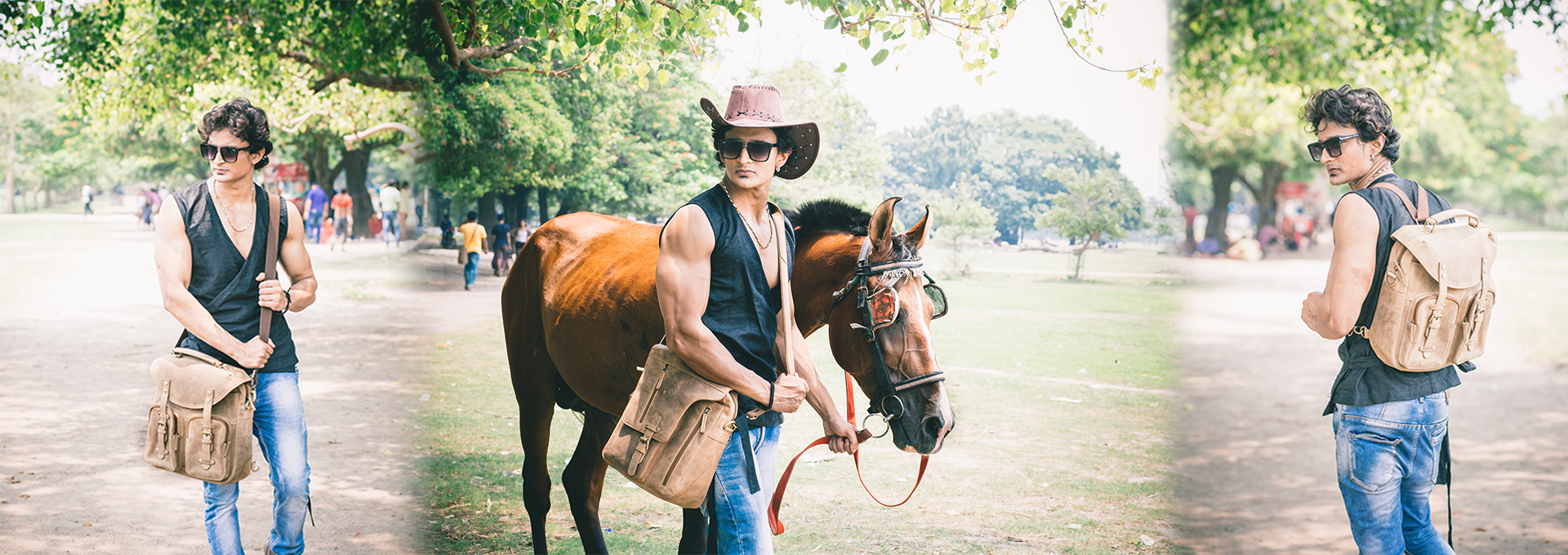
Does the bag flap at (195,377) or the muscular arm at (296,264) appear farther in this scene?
the muscular arm at (296,264)

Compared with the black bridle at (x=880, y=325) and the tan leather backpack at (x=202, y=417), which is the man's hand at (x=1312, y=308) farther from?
the tan leather backpack at (x=202, y=417)

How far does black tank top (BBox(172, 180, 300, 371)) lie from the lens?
3000 millimetres

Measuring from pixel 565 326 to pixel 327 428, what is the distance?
342 cm

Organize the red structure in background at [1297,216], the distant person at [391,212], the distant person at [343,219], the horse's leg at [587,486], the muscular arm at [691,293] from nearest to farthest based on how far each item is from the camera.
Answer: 1. the muscular arm at [691,293]
2. the horse's leg at [587,486]
3. the distant person at [391,212]
4. the distant person at [343,219]
5. the red structure in background at [1297,216]

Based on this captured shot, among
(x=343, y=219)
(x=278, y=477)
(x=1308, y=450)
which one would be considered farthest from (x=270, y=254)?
(x=1308, y=450)

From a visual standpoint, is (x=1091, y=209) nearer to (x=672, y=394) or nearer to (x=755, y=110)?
(x=755, y=110)

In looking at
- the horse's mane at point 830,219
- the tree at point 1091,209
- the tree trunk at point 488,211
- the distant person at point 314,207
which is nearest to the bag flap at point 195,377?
the horse's mane at point 830,219

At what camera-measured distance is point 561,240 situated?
13.9 ft

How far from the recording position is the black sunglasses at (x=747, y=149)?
97.8 inches

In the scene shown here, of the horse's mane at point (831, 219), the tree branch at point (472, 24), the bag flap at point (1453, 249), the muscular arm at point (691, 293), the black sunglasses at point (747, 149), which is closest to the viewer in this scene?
the muscular arm at point (691, 293)

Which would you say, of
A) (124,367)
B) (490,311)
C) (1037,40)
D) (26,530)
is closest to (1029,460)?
(1037,40)

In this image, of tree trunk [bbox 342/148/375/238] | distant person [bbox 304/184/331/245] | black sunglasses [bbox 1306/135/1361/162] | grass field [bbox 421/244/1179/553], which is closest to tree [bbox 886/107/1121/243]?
grass field [bbox 421/244/1179/553]

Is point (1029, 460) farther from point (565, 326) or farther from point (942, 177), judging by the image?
point (565, 326)

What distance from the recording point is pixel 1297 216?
29.6 meters
